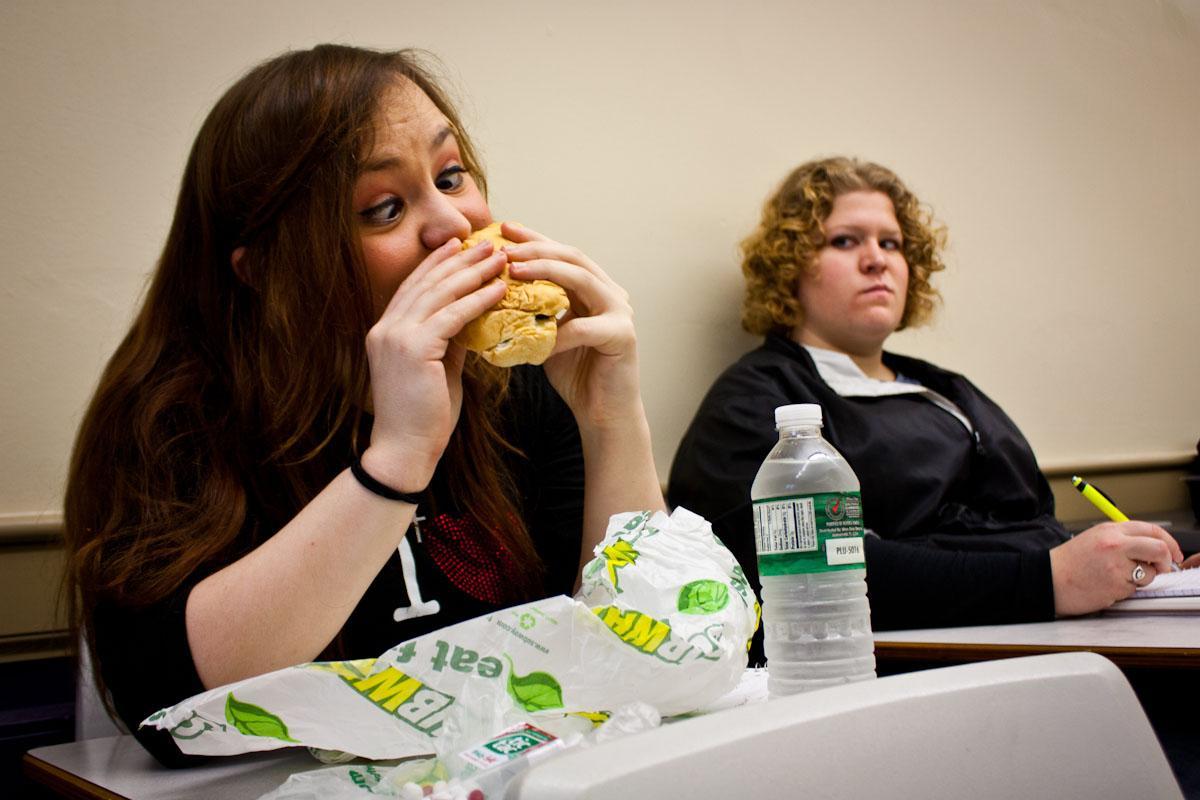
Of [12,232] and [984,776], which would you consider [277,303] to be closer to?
[12,232]

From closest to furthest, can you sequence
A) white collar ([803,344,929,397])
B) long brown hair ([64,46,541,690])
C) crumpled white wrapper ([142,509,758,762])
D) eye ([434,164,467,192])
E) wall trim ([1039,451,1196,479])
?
1. crumpled white wrapper ([142,509,758,762])
2. long brown hair ([64,46,541,690])
3. eye ([434,164,467,192])
4. white collar ([803,344,929,397])
5. wall trim ([1039,451,1196,479])

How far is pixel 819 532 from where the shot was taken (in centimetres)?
86

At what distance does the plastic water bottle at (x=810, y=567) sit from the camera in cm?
86

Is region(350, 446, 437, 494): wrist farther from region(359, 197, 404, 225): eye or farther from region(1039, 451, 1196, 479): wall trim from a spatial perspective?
region(1039, 451, 1196, 479): wall trim

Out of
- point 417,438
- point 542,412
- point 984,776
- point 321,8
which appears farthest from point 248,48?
point 984,776

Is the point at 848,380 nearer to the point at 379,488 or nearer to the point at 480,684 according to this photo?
the point at 379,488

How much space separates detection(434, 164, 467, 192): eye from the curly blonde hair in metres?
0.98

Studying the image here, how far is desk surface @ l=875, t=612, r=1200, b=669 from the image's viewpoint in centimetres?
100

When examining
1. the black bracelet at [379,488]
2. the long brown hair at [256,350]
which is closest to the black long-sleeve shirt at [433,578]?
the long brown hair at [256,350]

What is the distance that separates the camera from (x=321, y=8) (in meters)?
1.71

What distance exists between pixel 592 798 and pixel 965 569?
1.13 metres

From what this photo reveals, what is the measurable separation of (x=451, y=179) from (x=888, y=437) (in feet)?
3.27

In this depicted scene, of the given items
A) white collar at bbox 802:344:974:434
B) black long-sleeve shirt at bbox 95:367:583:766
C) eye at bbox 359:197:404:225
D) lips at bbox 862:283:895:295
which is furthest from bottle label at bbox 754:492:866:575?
lips at bbox 862:283:895:295

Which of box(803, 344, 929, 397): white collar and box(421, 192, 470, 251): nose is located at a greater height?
box(421, 192, 470, 251): nose
